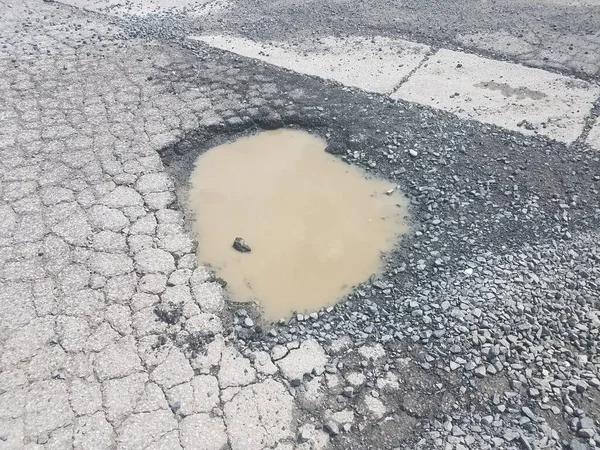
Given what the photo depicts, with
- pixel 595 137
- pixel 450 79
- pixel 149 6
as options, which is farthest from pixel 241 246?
pixel 149 6

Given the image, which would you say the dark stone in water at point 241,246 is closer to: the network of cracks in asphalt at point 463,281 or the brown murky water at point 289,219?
the brown murky water at point 289,219

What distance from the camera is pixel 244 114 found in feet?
16.9

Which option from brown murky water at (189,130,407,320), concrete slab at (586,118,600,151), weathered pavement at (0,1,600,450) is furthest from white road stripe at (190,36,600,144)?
brown murky water at (189,130,407,320)

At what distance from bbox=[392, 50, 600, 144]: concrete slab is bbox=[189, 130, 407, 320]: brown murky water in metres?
1.41

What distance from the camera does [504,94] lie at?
542 centimetres

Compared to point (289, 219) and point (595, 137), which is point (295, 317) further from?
point (595, 137)

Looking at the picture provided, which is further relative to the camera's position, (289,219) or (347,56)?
(347,56)

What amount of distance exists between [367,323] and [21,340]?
83.7 inches

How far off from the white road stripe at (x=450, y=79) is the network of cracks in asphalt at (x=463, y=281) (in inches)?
12.0

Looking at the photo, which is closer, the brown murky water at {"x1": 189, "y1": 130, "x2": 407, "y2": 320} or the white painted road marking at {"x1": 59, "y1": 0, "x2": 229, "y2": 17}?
the brown murky water at {"x1": 189, "y1": 130, "x2": 407, "y2": 320}

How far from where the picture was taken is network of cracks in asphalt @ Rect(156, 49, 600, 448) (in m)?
2.91

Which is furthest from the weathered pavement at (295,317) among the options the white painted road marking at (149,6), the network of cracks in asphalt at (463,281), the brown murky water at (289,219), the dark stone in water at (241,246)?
the white painted road marking at (149,6)

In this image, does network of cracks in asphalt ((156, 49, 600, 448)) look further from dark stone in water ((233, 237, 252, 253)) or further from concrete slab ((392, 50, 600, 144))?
dark stone in water ((233, 237, 252, 253))

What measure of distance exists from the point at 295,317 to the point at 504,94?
3.46m
